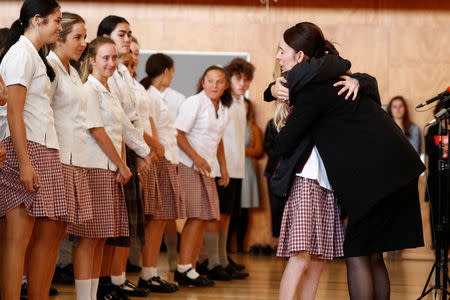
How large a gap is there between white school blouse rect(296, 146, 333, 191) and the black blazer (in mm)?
97

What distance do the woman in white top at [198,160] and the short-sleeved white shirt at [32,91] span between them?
1971 millimetres

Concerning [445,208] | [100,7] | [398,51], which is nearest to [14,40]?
[445,208]

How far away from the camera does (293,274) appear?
109 inches

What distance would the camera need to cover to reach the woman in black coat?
8.40ft

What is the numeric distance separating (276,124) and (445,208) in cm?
155

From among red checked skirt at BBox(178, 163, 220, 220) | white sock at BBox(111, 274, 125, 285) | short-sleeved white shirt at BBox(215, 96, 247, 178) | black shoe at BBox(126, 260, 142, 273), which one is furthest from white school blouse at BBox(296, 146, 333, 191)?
black shoe at BBox(126, 260, 142, 273)

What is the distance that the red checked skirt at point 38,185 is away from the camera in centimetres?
271

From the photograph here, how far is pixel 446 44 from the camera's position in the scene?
7176mm

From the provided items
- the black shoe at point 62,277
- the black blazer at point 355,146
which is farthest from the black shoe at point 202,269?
the black blazer at point 355,146

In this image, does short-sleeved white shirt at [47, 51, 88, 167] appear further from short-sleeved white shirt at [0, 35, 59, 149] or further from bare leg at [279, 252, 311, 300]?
bare leg at [279, 252, 311, 300]

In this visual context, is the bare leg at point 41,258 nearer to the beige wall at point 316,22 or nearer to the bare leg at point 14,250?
the bare leg at point 14,250

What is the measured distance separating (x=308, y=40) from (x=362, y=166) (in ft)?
1.84

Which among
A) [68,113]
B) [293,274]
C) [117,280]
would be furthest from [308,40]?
[117,280]

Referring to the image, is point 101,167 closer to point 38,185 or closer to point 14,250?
point 38,185
